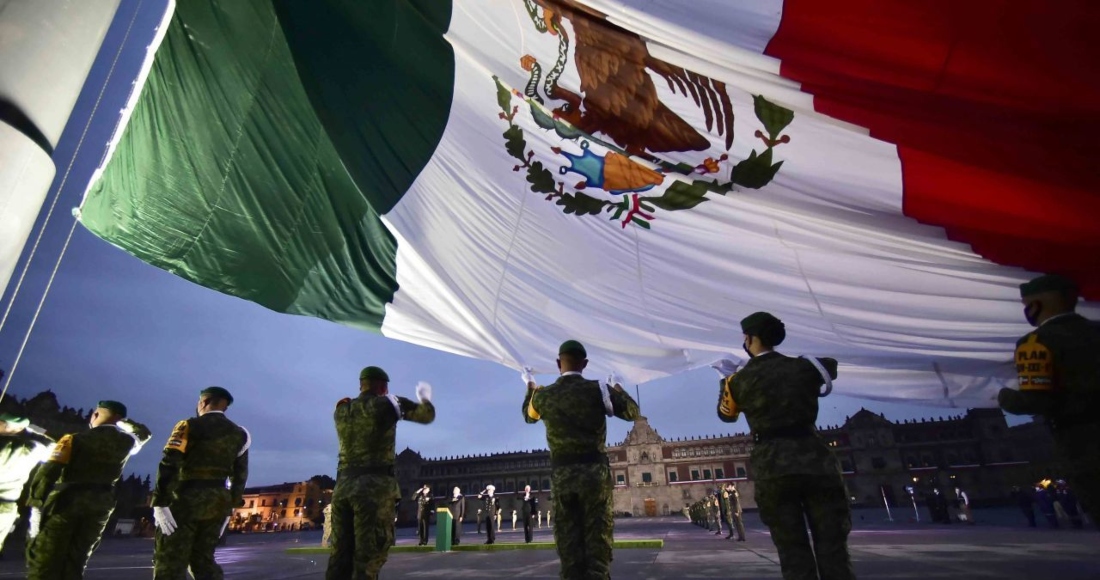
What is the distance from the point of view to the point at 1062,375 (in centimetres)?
241

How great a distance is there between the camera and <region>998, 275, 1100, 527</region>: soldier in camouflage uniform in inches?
91.7

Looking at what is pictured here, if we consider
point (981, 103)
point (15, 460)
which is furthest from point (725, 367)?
point (15, 460)

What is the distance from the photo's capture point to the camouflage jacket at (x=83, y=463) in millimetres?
4227

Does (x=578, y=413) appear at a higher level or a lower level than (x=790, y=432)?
higher

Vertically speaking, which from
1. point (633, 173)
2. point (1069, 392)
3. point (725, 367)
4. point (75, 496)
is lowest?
point (75, 496)

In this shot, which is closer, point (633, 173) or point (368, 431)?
point (633, 173)

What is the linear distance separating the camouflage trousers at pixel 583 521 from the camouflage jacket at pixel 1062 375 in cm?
225

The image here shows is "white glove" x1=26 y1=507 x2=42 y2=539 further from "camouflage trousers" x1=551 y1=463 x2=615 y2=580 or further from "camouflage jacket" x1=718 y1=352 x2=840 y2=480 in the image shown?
"camouflage jacket" x1=718 y1=352 x2=840 y2=480

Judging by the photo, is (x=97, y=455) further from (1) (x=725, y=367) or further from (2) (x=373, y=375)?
(1) (x=725, y=367)

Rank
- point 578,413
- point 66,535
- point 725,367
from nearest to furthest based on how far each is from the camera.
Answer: point 725,367
point 578,413
point 66,535

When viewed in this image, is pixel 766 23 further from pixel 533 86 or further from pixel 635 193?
pixel 533 86

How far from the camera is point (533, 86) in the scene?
4043mm

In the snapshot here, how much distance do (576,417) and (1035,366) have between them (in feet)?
8.16

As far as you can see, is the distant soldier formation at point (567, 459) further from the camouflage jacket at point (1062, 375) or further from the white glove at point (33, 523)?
the white glove at point (33, 523)
